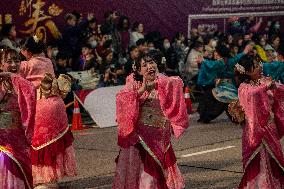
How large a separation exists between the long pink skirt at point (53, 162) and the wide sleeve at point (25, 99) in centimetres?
191

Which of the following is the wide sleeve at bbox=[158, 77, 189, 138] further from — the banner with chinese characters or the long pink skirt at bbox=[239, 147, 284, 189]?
the banner with chinese characters

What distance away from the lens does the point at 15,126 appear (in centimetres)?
691

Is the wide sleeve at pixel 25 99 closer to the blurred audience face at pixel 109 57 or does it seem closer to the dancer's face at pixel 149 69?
the dancer's face at pixel 149 69

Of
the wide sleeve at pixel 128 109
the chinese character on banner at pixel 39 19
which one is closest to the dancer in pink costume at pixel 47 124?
the wide sleeve at pixel 128 109

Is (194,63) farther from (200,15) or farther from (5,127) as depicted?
(5,127)

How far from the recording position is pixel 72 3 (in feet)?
56.8

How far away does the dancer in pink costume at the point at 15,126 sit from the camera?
6797mm

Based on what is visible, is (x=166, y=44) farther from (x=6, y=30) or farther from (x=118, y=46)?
(x=6, y=30)

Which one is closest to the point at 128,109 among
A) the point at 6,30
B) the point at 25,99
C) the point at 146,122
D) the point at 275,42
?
the point at 146,122

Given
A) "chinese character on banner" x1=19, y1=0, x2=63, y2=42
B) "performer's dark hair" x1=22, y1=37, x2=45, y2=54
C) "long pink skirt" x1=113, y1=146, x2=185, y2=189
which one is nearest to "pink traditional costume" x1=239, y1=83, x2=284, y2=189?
"long pink skirt" x1=113, y1=146, x2=185, y2=189

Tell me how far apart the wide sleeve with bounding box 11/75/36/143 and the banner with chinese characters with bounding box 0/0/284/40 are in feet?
30.3

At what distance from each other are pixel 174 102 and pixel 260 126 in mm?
859

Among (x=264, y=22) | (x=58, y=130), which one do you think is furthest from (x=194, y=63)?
(x=58, y=130)

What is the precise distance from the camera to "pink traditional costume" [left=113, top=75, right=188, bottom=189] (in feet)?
23.9
